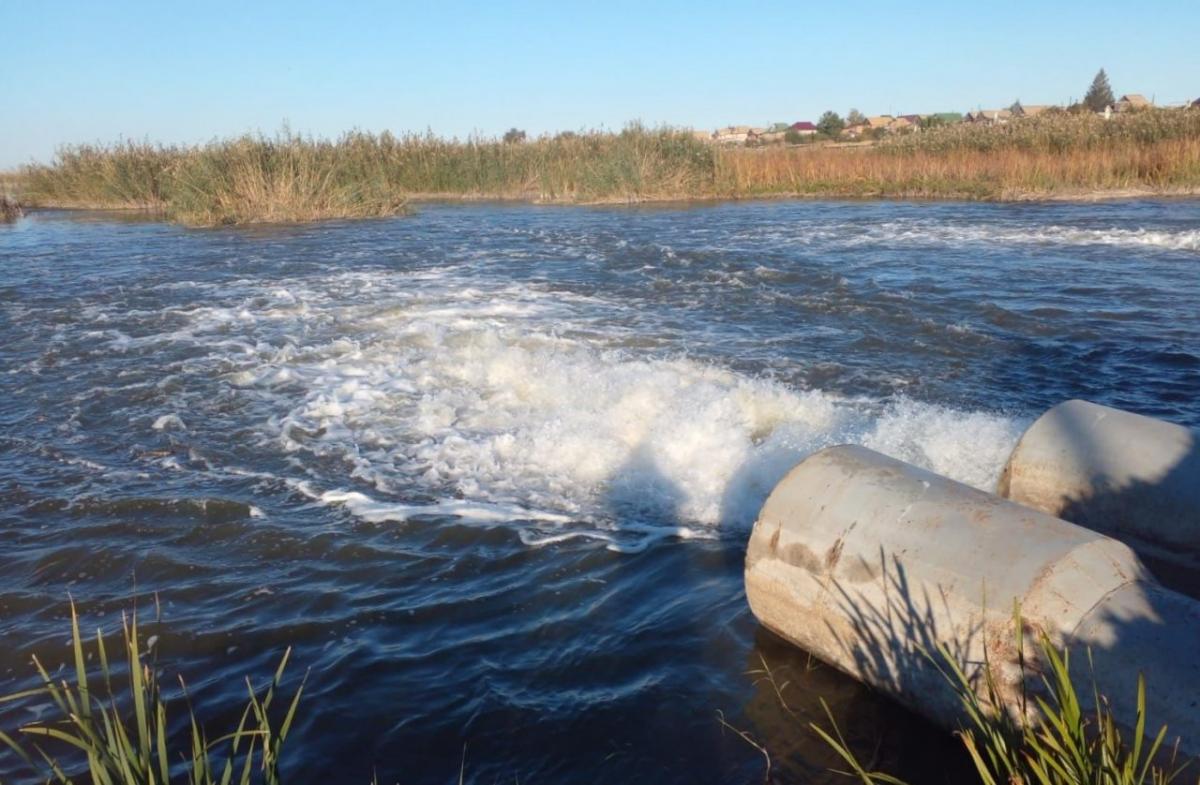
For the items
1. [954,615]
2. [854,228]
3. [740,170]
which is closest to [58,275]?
[854,228]

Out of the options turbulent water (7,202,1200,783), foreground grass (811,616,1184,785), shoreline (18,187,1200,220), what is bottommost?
turbulent water (7,202,1200,783)

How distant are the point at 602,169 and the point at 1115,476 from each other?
3017 centimetres

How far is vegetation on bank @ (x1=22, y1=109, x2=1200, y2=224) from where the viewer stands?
27.3 meters

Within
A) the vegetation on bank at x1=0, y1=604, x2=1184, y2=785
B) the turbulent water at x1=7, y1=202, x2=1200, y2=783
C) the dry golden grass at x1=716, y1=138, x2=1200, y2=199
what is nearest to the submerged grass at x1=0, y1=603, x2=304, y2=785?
the vegetation on bank at x1=0, y1=604, x2=1184, y2=785

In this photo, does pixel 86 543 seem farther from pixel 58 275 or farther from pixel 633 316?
pixel 58 275

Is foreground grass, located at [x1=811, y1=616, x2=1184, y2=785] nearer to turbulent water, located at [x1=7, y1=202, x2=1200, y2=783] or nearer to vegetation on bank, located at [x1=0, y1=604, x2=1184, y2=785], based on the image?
vegetation on bank, located at [x1=0, y1=604, x2=1184, y2=785]

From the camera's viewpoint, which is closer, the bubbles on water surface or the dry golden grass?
the bubbles on water surface

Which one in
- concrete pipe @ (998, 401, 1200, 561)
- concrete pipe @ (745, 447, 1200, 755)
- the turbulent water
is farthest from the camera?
concrete pipe @ (998, 401, 1200, 561)

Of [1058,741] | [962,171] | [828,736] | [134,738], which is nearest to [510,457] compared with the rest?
[134,738]

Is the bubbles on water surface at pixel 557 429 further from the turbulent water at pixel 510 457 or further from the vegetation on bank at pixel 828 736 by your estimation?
the vegetation on bank at pixel 828 736

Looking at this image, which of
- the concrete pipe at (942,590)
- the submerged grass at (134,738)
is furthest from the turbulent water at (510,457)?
the concrete pipe at (942,590)

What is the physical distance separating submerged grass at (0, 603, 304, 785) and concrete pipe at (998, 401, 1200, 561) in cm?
374

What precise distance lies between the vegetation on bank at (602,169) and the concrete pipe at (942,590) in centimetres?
Result: 2581

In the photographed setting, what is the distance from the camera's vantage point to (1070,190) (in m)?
26.5
